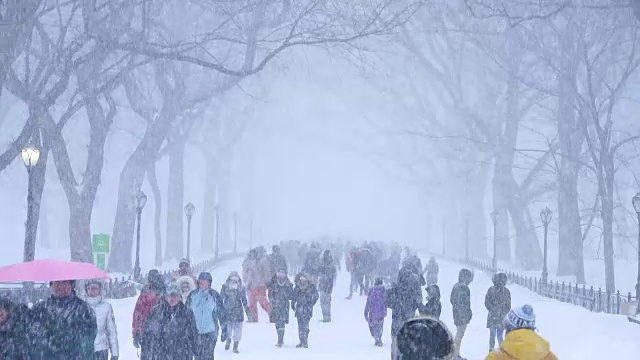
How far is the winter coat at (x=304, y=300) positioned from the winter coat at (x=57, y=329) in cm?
878

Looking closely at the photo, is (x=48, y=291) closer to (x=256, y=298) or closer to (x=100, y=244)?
(x=256, y=298)

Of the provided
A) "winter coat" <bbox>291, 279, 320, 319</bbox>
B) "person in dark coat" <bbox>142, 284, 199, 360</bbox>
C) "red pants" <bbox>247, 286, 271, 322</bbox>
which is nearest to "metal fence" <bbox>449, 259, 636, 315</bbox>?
"red pants" <bbox>247, 286, 271, 322</bbox>

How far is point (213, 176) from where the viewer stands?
196ft

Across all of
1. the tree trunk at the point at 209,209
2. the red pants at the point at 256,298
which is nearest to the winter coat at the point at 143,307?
the red pants at the point at 256,298

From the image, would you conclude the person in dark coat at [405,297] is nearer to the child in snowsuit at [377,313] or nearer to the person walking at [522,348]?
the child in snowsuit at [377,313]

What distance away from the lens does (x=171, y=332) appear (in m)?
10.5

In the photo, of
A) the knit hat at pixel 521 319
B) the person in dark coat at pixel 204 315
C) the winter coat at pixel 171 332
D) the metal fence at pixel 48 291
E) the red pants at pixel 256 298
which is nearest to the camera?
the knit hat at pixel 521 319

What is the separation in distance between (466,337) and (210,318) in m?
8.18

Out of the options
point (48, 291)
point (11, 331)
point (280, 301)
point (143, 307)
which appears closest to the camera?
point (11, 331)

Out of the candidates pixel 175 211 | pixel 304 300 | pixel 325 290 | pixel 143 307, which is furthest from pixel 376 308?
pixel 175 211

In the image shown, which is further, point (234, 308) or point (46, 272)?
point (234, 308)

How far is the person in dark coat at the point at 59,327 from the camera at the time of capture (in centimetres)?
902

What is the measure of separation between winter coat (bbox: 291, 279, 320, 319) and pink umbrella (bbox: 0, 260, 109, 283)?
792 centimetres

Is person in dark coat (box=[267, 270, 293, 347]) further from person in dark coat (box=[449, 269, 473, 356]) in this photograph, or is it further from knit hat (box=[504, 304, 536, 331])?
knit hat (box=[504, 304, 536, 331])
